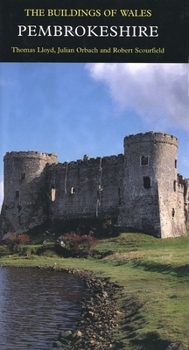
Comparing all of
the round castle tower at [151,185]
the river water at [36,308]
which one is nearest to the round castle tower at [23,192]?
the round castle tower at [151,185]

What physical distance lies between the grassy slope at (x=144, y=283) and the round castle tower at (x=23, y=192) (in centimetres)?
1206

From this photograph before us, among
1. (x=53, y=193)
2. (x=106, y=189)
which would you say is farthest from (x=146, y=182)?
(x=53, y=193)

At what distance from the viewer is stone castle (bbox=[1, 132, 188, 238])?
43344 millimetres

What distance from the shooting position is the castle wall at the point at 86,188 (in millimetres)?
47531

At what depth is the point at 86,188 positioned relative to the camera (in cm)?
5019

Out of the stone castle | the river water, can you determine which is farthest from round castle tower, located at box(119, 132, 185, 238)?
the river water

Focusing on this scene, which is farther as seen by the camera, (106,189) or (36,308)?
(106,189)

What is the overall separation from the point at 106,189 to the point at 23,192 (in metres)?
10.0

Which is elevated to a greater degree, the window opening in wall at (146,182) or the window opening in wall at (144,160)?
the window opening in wall at (144,160)

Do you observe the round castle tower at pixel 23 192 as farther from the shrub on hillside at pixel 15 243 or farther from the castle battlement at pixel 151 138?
the castle battlement at pixel 151 138

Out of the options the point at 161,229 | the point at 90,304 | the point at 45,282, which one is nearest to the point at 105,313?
the point at 90,304

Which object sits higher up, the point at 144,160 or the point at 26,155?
the point at 26,155

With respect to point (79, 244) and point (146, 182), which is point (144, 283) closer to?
point (79, 244)

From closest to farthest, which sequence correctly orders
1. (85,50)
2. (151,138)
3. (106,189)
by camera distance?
(85,50) < (151,138) < (106,189)
